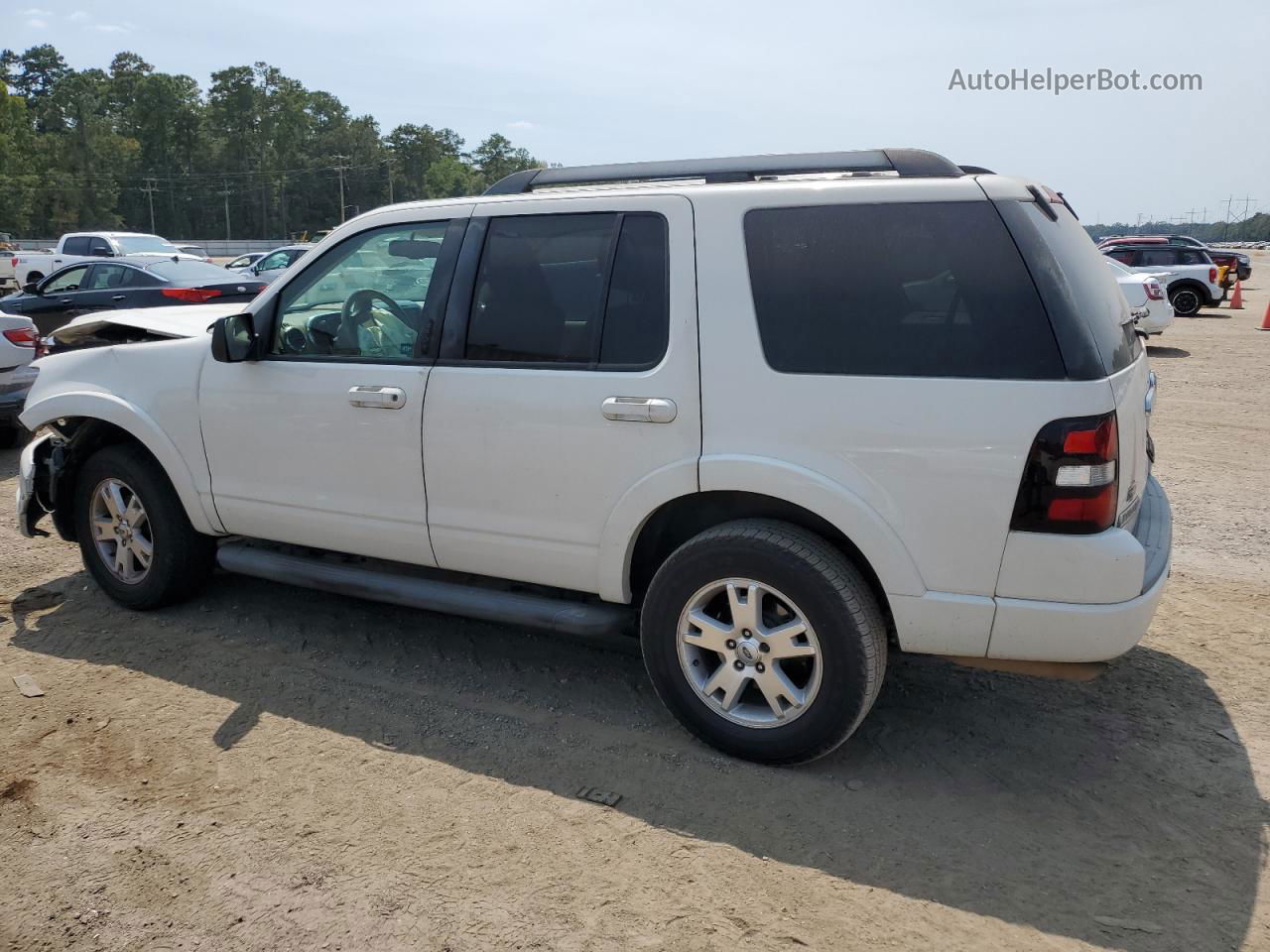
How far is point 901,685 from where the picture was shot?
420 cm

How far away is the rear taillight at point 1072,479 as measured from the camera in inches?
117

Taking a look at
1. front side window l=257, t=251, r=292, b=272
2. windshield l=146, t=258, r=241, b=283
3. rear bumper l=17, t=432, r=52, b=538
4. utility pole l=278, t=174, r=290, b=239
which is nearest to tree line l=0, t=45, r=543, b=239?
utility pole l=278, t=174, r=290, b=239

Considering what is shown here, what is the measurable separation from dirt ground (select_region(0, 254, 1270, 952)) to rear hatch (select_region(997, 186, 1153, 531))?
996 millimetres

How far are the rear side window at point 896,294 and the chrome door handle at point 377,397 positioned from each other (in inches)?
59.4

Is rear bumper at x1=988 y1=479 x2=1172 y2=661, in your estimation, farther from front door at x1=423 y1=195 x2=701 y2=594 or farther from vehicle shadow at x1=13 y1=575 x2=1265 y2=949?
front door at x1=423 y1=195 x2=701 y2=594

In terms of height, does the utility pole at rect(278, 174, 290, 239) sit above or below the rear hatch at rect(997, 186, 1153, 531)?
above

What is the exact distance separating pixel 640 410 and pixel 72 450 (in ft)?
10.6

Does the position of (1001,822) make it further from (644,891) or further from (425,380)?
(425,380)

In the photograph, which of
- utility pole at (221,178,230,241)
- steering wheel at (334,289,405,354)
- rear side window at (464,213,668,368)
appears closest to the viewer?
rear side window at (464,213,668,368)

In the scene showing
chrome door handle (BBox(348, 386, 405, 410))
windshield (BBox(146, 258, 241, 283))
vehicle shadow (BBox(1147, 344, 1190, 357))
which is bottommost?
vehicle shadow (BBox(1147, 344, 1190, 357))

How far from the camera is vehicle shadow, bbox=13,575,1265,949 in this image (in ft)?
9.68

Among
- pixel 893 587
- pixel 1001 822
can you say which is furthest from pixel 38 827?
pixel 1001 822

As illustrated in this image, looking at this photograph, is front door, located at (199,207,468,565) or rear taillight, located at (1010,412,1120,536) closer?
rear taillight, located at (1010,412,1120,536)

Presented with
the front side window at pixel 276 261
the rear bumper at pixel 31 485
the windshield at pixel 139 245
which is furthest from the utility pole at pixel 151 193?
the rear bumper at pixel 31 485
